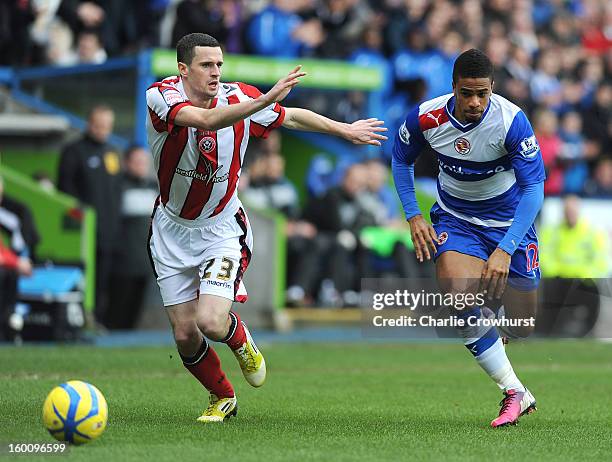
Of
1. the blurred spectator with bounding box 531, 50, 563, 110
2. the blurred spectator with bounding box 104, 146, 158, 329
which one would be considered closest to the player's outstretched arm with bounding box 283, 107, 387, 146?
the blurred spectator with bounding box 104, 146, 158, 329

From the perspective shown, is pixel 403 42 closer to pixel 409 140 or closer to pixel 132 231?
pixel 132 231

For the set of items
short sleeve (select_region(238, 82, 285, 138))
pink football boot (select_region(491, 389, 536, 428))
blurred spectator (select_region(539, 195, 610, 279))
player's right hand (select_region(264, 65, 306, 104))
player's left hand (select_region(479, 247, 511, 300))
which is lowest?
blurred spectator (select_region(539, 195, 610, 279))

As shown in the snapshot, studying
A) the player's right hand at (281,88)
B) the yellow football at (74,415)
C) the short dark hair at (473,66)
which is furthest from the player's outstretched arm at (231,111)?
the yellow football at (74,415)

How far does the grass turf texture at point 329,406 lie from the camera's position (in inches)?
266

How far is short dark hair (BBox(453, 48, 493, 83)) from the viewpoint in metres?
7.72

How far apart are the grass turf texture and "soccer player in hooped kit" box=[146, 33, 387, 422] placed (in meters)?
0.48

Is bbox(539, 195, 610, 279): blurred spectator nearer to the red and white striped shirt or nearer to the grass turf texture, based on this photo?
the grass turf texture

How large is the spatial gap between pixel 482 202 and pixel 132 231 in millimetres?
8201

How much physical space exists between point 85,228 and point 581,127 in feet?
36.7

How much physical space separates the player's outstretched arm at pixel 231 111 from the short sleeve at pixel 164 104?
72 mm

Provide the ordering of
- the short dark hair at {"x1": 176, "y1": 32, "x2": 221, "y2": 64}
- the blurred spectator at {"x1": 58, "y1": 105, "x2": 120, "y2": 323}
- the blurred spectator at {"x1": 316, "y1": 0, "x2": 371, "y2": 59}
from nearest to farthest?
the short dark hair at {"x1": 176, "y1": 32, "x2": 221, "y2": 64} < the blurred spectator at {"x1": 58, "y1": 105, "x2": 120, "y2": 323} < the blurred spectator at {"x1": 316, "y1": 0, "x2": 371, "y2": 59}

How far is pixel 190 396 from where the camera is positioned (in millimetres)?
9414

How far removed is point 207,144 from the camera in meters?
7.83

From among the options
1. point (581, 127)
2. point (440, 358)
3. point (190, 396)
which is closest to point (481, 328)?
point (190, 396)
